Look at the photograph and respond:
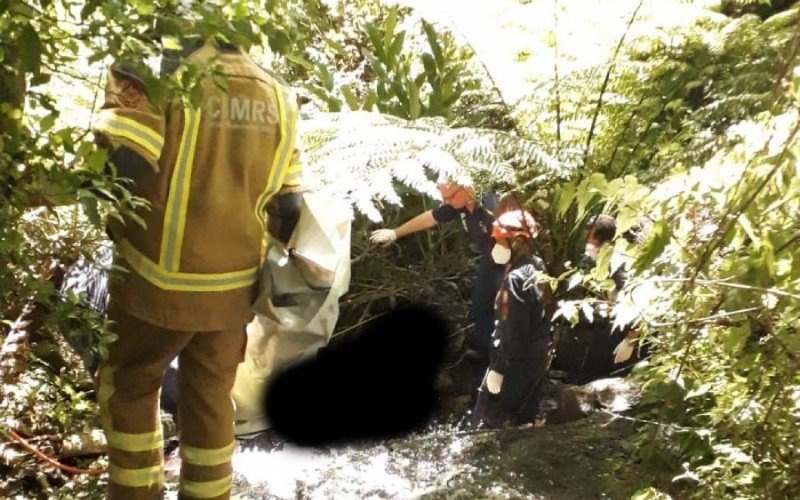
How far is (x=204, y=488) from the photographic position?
88.0 inches

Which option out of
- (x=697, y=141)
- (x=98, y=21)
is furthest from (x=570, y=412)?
(x=98, y=21)

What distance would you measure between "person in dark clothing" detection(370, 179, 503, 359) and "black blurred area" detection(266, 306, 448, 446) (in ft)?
1.12

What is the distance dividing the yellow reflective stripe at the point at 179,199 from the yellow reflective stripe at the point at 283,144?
0.84 ft

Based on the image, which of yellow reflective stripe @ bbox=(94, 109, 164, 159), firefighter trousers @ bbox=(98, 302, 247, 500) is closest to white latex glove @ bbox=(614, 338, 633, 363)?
firefighter trousers @ bbox=(98, 302, 247, 500)

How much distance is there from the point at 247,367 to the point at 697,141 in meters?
1.96

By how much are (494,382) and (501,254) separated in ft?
1.83

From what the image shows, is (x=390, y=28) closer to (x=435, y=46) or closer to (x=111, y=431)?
(x=435, y=46)

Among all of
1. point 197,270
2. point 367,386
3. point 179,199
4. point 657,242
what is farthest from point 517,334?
point 657,242

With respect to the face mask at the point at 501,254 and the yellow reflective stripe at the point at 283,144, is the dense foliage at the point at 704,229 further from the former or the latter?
the yellow reflective stripe at the point at 283,144

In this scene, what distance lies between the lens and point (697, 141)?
217 centimetres

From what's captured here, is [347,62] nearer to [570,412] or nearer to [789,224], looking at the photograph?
[570,412]

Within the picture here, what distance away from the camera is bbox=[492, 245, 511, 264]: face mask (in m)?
2.92

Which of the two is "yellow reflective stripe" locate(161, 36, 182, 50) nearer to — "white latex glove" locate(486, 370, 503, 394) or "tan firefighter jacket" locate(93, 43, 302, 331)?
"tan firefighter jacket" locate(93, 43, 302, 331)

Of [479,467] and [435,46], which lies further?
[435,46]
